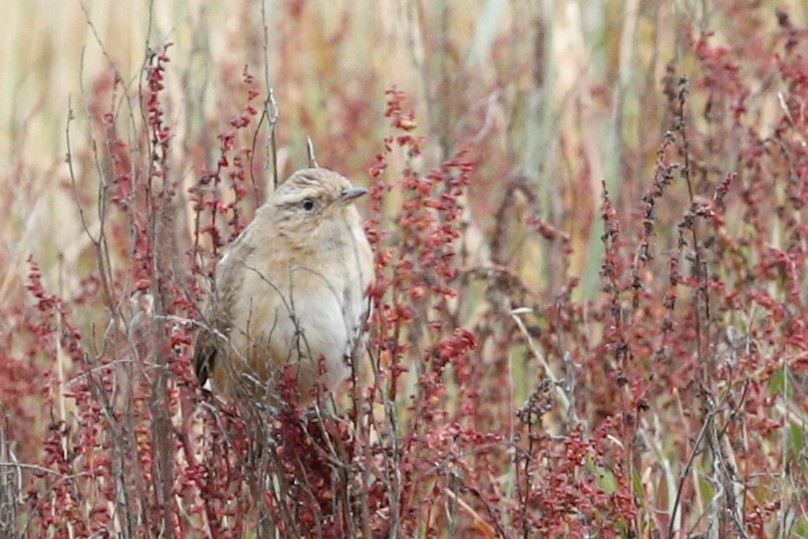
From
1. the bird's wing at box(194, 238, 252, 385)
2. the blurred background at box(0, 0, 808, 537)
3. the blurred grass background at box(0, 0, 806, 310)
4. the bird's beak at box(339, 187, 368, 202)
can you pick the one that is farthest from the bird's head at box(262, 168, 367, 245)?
the blurred grass background at box(0, 0, 806, 310)

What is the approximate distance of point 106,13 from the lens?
8.70 meters

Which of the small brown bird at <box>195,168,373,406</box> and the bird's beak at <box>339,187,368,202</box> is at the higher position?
the bird's beak at <box>339,187,368,202</box>

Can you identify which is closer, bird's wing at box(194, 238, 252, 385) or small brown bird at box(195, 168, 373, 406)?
small brown bird at box(195, 168, 373, 406)

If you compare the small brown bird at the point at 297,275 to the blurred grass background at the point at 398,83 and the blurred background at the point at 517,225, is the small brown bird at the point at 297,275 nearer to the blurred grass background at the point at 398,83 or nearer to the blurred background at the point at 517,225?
the blurred background at the point at 517,225

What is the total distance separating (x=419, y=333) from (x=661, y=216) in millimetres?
2430

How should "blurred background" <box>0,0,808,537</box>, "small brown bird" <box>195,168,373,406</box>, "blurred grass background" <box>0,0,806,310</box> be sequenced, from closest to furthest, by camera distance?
"blurred background" <box>0,0,808,537</box> < "small brown bird" <box>195,168,373,406</box> < "blurred grass background" <box>0,0,806,310</box>

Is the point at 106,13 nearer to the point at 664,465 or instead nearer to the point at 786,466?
the point at 664,465

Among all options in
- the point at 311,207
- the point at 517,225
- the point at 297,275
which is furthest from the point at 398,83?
the point at 297,275

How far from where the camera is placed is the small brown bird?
4309mm

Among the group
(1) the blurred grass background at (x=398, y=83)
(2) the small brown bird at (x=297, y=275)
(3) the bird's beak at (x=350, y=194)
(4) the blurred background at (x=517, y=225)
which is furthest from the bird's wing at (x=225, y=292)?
(1) the blurred grass background at (x=398, y=83)

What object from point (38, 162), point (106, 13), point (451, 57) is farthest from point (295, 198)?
point (106, 13)

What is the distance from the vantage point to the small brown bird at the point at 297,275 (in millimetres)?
4309

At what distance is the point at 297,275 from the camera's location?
4465 mm

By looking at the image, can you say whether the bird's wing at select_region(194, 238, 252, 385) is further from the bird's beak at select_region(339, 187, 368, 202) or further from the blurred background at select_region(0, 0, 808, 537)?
the bird's beak at select_region(339, 187, 368, 202)
